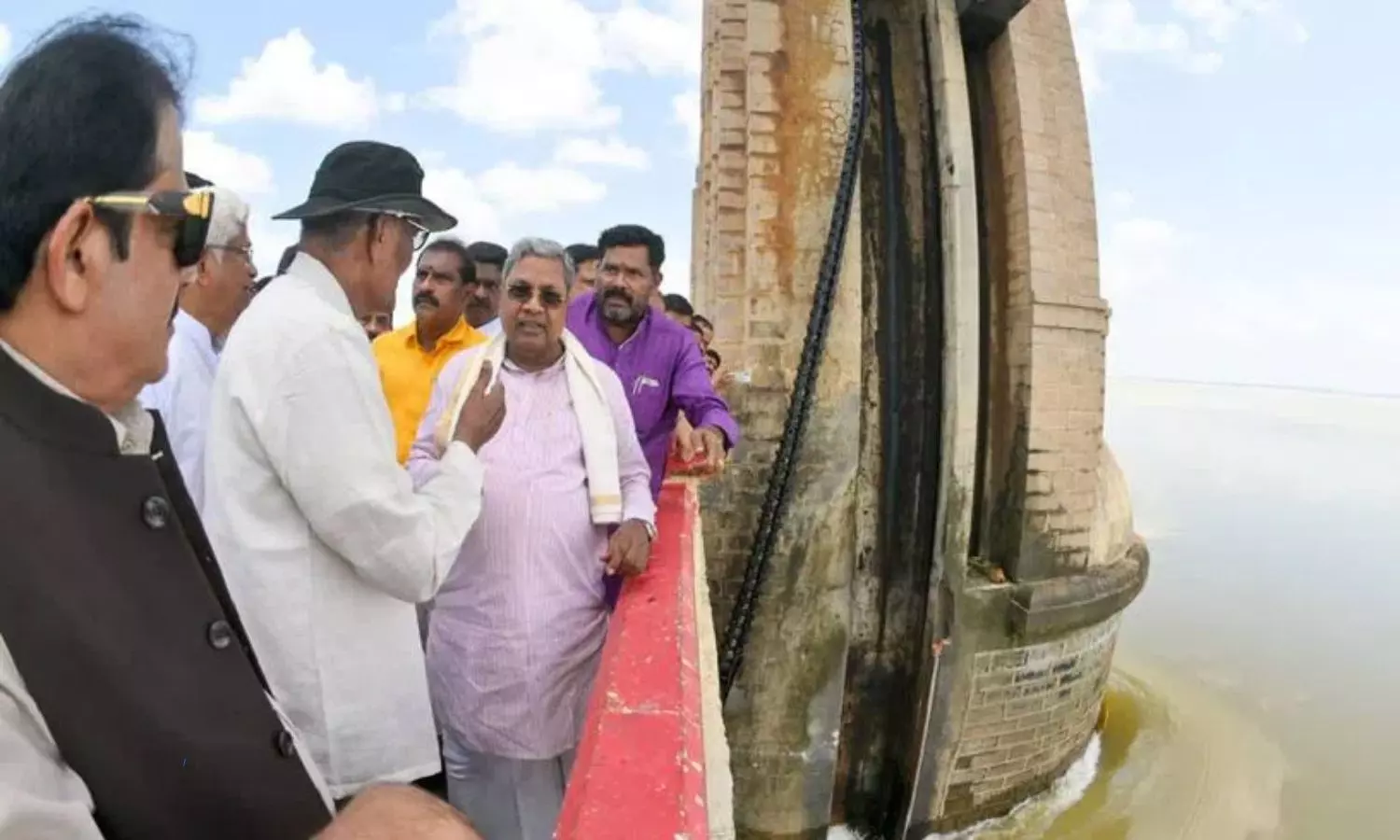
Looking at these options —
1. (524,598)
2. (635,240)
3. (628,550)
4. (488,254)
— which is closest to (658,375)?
(635,240)

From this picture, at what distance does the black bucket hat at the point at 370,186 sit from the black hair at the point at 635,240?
5.50 feet

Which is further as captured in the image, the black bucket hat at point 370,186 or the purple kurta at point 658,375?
the purple kurta at point 658,375

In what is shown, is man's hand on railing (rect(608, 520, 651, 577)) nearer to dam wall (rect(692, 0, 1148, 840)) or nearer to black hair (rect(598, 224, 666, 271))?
black hair (rect(598, 224, 666, 271))

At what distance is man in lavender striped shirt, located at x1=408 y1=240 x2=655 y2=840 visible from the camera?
2.18 metres

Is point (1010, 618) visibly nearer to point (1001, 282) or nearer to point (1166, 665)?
point (1001, 282)

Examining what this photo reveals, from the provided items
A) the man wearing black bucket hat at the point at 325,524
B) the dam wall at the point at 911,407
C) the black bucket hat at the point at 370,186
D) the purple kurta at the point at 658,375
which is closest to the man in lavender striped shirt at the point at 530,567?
the man wearing black bucket hat at the point at 325,524

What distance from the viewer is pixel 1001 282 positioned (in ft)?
18.6

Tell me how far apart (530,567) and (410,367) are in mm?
1354

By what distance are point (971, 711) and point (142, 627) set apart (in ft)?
17.2

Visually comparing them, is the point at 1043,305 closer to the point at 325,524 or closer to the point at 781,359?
the point at 781,359

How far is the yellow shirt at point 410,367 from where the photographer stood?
3.14m

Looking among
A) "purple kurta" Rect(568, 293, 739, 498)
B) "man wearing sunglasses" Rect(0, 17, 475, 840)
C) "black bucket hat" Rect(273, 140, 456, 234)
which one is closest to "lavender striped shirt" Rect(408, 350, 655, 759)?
"black bucket hat" Rect(273, 140, 456, 234)

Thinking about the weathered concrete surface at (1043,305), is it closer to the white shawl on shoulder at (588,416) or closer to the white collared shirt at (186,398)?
the white shawl on shoulder at (588,416)

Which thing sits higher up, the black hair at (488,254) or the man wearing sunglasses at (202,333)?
the black hair at (488,254)
